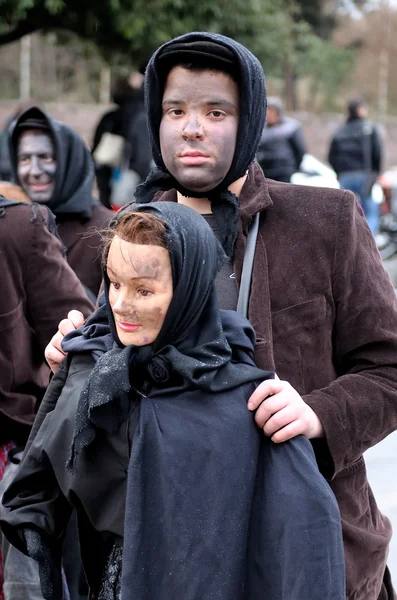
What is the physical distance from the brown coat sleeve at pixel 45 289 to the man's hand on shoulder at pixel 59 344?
3.03 ft

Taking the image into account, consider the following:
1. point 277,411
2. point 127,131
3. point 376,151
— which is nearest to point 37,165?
point 277,411

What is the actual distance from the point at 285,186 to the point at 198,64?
324mm

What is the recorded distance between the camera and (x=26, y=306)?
10.7 ft

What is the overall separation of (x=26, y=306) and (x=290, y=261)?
131 cm

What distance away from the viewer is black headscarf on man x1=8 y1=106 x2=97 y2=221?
14.5 feet

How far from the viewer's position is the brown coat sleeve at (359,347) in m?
2.11

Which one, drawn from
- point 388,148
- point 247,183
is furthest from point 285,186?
point 388,148

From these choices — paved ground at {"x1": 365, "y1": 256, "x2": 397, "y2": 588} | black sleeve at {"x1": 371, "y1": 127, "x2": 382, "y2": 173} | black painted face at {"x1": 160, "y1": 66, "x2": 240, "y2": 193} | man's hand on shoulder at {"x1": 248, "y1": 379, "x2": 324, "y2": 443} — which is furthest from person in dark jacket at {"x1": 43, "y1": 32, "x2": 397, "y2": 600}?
black sleeve at {"x1": 371, "y1": 127, "x2": 382, "y2": 173}

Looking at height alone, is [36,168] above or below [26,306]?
above

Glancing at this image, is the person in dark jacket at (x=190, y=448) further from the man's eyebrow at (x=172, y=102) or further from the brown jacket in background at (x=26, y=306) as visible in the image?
the brown jacket in background at (x=26, y=306)

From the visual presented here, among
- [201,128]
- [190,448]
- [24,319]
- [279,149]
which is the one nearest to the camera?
[190,448]

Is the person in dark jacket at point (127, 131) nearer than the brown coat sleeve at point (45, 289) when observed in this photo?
No

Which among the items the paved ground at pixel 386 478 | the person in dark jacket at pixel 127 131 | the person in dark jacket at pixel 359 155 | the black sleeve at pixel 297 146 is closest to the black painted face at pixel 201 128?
the paved ground at pixel 386 478

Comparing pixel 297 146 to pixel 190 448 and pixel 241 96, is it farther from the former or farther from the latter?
pixel 190 448
